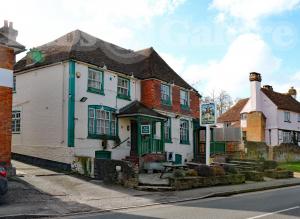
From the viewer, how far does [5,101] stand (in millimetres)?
17609

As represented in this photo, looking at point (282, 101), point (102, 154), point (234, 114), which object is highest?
point (282, 101)

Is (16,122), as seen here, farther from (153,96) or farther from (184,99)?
(184,99)

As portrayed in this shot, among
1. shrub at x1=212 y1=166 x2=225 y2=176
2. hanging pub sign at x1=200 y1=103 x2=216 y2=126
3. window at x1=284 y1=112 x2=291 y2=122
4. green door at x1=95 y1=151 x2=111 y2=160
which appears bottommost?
shrub at x1=212 y1=166 x2=225 y2=176

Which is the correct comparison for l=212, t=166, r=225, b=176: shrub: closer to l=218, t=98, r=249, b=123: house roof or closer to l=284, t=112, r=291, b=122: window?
l=284, t=112, r=291, b=122: window

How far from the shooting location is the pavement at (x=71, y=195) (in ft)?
42.2

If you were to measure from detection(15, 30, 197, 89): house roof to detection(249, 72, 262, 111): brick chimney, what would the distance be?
2111 cm

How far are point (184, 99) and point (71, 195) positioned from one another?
58.2 feet

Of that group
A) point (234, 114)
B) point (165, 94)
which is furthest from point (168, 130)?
point (234, 114)

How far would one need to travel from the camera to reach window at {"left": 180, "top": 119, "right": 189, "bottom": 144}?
31.7 meters

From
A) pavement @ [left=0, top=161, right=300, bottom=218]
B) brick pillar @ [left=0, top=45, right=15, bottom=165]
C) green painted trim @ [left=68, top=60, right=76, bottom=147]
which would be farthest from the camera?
green painted trim @ [left=68, top=60, right=76, bottom=147]

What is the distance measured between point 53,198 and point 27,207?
6.69 feet

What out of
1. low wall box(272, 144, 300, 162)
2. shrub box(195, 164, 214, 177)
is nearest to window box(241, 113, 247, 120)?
low wall box(272, 144, 300, 162)

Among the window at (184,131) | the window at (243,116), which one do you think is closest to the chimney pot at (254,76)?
the window at (243,116)

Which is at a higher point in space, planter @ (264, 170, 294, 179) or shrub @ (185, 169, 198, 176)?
shrub @ (185, 169, 198, 176)
